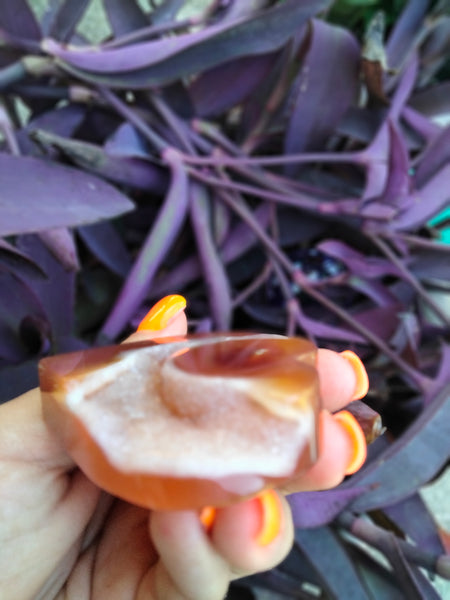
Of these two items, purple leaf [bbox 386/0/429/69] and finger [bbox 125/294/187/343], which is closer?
finger [bbox 125/294/187/343]

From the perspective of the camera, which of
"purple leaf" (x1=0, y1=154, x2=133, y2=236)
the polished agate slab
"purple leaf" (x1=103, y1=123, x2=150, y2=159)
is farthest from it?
"purple leaf" (x1=103, y1=123, x2=150, y2=159)

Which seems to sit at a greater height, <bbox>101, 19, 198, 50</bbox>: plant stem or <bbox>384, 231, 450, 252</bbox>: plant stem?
<bbox>101, 19, 198, 50</bbox>: plant stem

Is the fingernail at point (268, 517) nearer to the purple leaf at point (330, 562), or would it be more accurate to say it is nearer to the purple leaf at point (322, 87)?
the purple leaf at point (330, 562)

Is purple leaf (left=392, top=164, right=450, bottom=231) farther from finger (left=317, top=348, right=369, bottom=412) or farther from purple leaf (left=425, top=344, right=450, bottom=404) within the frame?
finger (left=317, top=348, right=369, bottom=412)

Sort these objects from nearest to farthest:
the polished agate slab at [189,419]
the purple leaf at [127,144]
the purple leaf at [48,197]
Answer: the polished agate slab at [189,419]
the purple leaf at [48,197]
the purple leaf at [127,144]

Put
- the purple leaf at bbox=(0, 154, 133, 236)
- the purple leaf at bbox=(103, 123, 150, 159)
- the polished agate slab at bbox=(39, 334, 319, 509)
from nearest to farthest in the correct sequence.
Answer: the polished agate slab at bbox=(39, 334, 319, 509) < the purple leaf at bbox=(0, 154, 133, 236) < the purple leaf at bbox=(103, 123, 150, 159)

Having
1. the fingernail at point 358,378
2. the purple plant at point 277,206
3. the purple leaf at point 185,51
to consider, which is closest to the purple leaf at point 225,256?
the purple plant at point 277,206

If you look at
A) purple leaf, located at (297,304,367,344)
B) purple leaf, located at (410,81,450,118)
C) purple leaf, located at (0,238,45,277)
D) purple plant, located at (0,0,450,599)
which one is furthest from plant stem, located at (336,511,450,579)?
purple leaf, located at (410,81,450,118)
